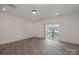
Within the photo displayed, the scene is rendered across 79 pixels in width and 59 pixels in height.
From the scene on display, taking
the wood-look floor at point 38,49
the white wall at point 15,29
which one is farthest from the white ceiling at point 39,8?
the wood-look floor at point 38,49

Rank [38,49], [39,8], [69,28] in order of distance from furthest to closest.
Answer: [69,28] < [38,49] < [39,8]

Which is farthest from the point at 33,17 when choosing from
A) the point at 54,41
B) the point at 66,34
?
the point at 66,34

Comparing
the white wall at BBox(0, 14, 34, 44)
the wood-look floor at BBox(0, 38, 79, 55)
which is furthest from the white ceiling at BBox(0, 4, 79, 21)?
the wood-look floor at BBox(0, 38, 79, 55)

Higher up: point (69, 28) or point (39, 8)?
point (39, 8)

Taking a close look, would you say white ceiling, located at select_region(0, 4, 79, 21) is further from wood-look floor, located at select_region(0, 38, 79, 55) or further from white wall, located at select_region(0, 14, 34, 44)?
wood-look floor, located at select_region(0, 38, 79, 55)

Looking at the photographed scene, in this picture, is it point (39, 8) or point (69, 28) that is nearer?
point (39, 8)

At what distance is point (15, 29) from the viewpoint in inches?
62.0

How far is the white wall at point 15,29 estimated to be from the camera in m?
1.48

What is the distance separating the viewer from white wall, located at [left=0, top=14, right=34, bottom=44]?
1.48 metres

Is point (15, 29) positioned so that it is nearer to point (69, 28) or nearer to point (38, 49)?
point (38, 49)

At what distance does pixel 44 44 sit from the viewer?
5.68ft

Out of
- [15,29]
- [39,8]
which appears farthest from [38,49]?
[39,8]
